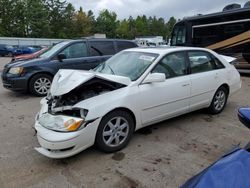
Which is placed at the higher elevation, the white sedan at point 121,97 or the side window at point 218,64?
the side window at point 218,64

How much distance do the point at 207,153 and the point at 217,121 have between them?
1.49m

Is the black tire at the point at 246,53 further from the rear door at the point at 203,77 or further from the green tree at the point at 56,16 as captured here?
the green tree at the point at 56,16

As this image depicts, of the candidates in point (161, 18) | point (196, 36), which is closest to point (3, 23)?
point (196, 36)

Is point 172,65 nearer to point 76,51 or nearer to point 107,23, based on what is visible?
point 76,51

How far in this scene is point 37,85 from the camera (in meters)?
7.19

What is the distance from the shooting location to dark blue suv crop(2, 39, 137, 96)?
6.95 meters

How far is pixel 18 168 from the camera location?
328cm

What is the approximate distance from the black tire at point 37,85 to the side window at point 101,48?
1.58 meters

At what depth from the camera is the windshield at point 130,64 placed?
13.3 feet

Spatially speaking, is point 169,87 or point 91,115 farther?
point 169,87

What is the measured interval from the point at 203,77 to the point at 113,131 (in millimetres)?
2209

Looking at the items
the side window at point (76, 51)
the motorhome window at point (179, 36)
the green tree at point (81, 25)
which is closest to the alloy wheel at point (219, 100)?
the side window at point (76, 51)

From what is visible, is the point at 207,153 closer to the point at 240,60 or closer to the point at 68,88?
the point at 68,88

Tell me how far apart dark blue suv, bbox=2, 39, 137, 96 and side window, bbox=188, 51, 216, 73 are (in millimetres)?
3678
